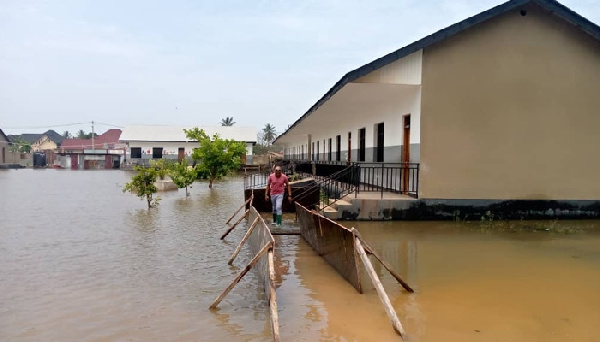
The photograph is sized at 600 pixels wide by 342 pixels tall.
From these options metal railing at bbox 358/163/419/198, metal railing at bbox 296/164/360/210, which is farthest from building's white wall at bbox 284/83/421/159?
metal railing at bbox 296/164/360/210

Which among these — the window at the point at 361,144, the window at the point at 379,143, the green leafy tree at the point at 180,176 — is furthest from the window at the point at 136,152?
the window at the point at 379,143

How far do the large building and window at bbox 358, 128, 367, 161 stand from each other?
5180 millimetres

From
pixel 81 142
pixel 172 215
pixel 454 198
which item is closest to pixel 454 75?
pixel 454 198

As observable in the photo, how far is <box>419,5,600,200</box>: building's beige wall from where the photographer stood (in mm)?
11430

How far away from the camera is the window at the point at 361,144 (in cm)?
1716

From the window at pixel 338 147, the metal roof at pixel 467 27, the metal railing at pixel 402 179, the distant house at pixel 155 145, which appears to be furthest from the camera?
the distant house at pixel 155 145

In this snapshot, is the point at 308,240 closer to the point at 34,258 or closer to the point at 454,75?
the point at 34,258

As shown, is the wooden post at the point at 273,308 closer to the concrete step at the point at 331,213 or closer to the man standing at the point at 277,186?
the man standing at the point at 277,186

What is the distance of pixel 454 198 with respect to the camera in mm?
11570

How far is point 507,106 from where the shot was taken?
1157 centimetres

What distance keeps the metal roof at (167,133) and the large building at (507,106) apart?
127ft

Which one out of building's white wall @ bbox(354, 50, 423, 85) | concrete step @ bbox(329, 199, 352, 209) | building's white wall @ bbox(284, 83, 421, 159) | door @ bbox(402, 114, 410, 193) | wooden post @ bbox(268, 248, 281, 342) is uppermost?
building's white wall @ bbox(354, 50, 423, 85)

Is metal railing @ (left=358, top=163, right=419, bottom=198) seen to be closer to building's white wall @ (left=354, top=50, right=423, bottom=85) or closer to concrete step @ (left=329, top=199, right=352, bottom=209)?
concrete step @ (left=329, top=199, right=352, bottom=209)

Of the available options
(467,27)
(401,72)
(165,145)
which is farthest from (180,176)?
(165,145)
